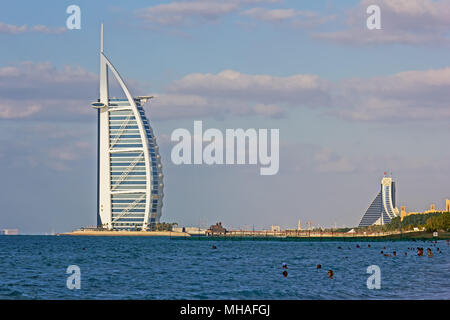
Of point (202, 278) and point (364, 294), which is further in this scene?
point (202, 278)

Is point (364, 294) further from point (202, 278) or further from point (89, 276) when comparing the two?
point (89, 276)

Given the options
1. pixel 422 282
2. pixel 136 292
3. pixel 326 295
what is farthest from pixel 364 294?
pixel 136 292

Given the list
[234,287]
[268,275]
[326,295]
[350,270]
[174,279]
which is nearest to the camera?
[326,295]

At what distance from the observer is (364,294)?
154ft

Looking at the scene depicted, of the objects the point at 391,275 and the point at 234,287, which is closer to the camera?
the point at 234,287

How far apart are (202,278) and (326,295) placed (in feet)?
54.2

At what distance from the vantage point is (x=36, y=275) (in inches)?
2564
